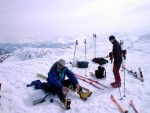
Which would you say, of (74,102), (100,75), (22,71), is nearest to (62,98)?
(74,102)

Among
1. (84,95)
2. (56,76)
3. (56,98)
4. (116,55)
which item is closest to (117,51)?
(116,55)

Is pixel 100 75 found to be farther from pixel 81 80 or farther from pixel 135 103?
pixel 135 103

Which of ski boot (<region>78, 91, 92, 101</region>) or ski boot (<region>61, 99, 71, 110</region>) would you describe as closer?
ski boot (<region>61, 99, 71, 110</region>)

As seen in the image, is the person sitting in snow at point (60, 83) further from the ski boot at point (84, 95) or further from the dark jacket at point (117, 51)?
the dark jacket at point (117, 51)

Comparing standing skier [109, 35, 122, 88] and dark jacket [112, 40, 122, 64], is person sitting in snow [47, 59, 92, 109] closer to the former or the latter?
standing skier [109, 35, 122, 88]

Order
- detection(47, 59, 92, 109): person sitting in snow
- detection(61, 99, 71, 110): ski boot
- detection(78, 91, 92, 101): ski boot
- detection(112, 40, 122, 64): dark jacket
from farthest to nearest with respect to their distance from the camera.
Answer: detection(112, 40, 122, 64): dark jacket < detection(78, 91, 92, 101): ski boot < detection(47, 59, 92, 109): person sitting in snow < detection(61, 99, 71, 110): ski boot

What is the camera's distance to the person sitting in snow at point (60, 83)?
8663 mm

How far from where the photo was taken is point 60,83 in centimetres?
880

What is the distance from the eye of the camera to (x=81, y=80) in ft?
39.6

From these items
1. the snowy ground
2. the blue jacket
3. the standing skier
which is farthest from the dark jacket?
the blue jacket

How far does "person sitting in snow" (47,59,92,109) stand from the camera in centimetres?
866

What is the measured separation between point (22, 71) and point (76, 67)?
4.00 m

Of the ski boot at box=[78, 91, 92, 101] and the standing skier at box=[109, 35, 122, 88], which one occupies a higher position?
the standing skier at box=[109, 35, 122, 88]

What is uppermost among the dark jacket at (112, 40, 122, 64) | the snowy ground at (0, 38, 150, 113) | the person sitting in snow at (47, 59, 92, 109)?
the dark jacket at (112, 40, 122, 64)
